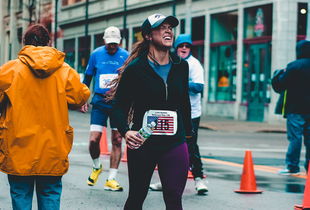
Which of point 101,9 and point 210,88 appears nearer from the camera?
point 210,88

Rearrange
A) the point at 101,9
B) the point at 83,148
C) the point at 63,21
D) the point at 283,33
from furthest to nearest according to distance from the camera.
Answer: the point at 63,21
the point at 101,9
the point at 283,33
the point at 83,148

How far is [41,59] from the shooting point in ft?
17.3

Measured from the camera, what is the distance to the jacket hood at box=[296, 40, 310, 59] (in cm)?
1103

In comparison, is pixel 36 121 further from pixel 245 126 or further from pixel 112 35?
pixel 245 126

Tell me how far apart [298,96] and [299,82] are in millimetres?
212

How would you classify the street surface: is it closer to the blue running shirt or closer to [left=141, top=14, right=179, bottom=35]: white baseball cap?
the blue running shirt

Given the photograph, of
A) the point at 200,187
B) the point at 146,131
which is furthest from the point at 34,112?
the point at 200,187

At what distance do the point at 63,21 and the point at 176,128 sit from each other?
46.6 m

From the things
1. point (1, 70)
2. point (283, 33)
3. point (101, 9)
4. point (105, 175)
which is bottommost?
point (105, 175)

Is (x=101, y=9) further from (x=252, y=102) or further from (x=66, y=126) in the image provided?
(x=66, y=126)

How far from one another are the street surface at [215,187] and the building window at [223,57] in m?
14.1

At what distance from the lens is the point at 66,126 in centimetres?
545

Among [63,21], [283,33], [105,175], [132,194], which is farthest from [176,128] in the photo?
[63,21]

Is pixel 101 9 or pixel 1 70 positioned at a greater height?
pixel 101 9
